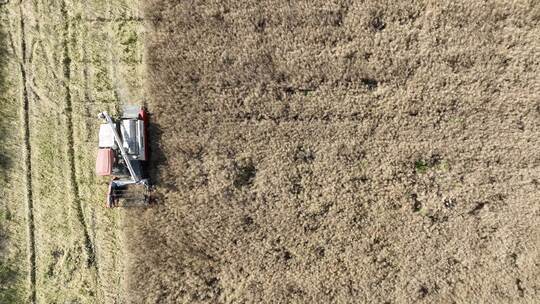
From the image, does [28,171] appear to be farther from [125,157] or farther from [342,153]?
[342,153]

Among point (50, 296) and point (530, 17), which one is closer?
point (530, 17)

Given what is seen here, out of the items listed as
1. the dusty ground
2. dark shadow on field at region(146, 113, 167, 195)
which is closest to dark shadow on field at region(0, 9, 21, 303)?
the dusty ground

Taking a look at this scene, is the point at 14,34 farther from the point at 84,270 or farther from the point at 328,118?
the point at 328,118

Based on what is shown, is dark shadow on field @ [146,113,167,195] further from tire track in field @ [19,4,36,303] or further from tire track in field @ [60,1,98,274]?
tire track in field @ [19,4,36,303]

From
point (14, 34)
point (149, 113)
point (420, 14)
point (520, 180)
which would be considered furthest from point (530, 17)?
point (14, 34)

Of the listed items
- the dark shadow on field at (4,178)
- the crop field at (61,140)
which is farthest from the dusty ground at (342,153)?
the dark shadow on field at (4,178)

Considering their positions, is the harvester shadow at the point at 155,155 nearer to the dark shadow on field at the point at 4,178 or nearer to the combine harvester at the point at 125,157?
the combine harvester at the point at 125,157

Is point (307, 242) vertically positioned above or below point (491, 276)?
above
